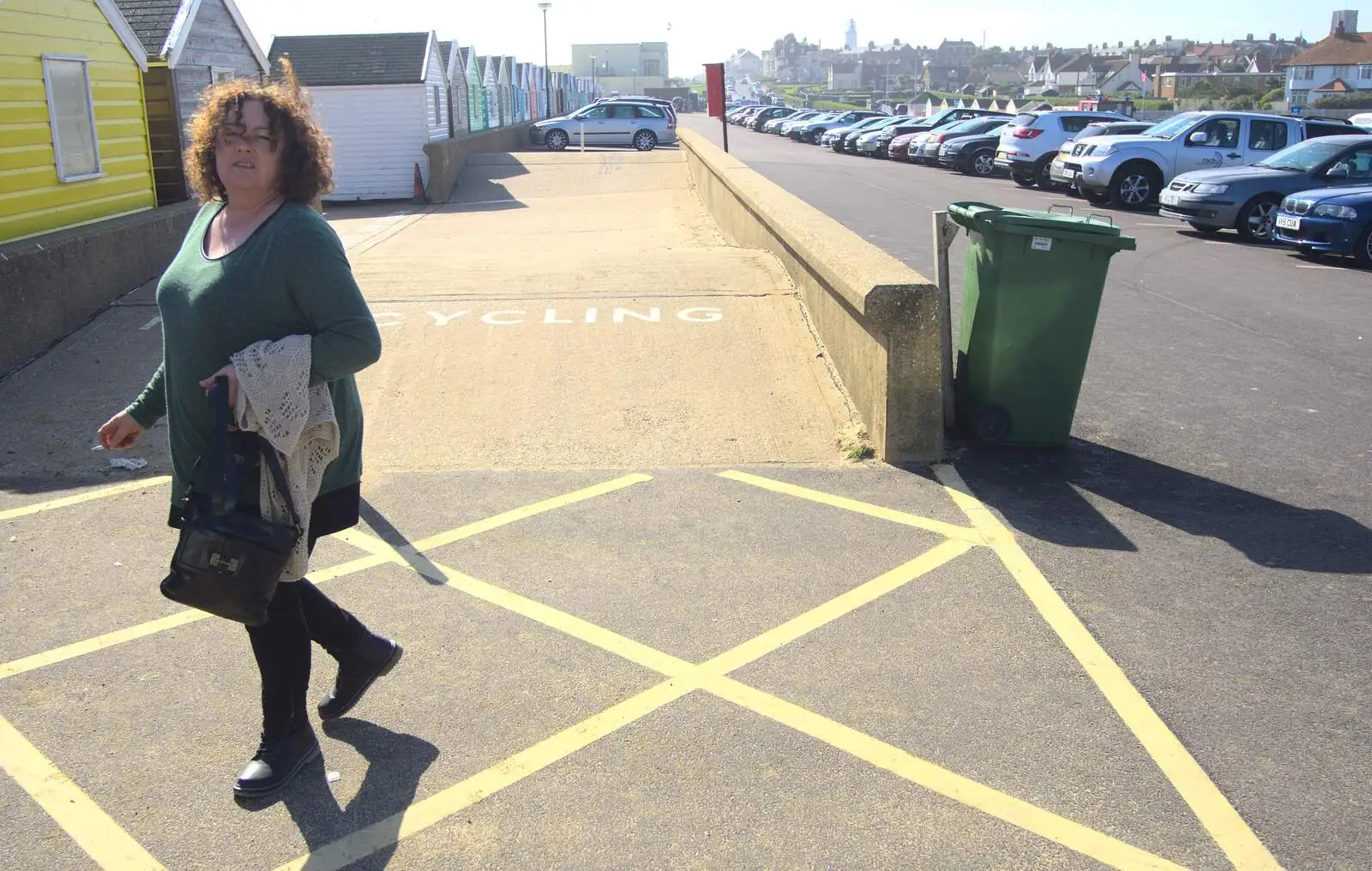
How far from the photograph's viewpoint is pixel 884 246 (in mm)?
15484

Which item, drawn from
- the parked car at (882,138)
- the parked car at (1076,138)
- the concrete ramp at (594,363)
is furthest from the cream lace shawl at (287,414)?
the parked car at (882,138)

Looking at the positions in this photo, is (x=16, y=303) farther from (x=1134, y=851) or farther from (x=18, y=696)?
(x=1134, y=851)

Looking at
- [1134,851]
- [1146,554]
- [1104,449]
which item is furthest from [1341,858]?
[1104,449]

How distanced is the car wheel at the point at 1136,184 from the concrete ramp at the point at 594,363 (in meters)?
12.0

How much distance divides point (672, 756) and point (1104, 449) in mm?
3932

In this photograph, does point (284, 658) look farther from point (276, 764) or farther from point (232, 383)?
point (232, 383)

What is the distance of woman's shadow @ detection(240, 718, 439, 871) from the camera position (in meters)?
3.12

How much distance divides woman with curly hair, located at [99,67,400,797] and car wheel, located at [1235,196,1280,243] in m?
16.3

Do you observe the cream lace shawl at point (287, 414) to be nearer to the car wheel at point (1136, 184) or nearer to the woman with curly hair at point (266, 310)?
the woman with curly hair at point (266, 310)

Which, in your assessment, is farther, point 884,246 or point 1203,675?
point 884,246

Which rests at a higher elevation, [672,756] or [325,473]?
[325,473]

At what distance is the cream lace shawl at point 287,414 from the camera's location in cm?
295

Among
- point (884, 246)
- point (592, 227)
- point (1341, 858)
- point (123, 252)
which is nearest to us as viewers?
point (1341, 858)

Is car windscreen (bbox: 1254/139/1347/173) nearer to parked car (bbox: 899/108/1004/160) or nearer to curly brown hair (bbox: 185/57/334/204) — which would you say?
parked car (bbox: 899/108/1004/160)
